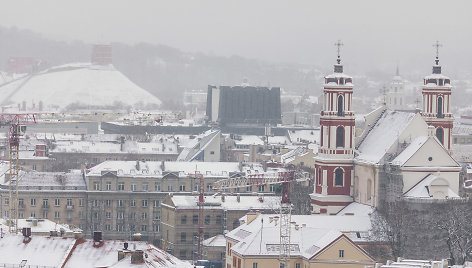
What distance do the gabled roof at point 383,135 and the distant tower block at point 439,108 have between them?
272cm

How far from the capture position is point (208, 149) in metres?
183

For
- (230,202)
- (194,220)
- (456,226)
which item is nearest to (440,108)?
(230,202)

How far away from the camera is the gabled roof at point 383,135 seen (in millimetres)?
121500

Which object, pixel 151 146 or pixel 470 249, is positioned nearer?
pixel 470 249

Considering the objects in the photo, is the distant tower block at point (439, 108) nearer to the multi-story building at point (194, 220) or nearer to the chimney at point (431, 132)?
the chimney at point (431, 132)

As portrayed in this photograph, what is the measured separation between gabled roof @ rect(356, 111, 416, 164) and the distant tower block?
272cm

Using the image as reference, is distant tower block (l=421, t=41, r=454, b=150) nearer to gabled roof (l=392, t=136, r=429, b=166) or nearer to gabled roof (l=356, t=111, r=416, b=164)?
gabled roof (l=356, t=111, r=416, b=164)

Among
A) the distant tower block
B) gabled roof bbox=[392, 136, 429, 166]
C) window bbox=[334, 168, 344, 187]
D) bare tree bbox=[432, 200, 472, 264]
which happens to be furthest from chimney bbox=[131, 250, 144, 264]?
the distant tower block

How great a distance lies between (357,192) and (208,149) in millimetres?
60149

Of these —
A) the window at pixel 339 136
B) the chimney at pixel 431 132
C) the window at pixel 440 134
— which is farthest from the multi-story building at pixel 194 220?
the chimney at pixel 431 132

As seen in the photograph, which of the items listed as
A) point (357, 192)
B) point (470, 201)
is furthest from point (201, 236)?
point (470, 201)

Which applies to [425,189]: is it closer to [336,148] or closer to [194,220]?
[336,148]

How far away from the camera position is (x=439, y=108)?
127 meters

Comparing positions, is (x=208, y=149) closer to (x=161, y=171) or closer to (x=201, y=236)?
(x=161, y=171)
